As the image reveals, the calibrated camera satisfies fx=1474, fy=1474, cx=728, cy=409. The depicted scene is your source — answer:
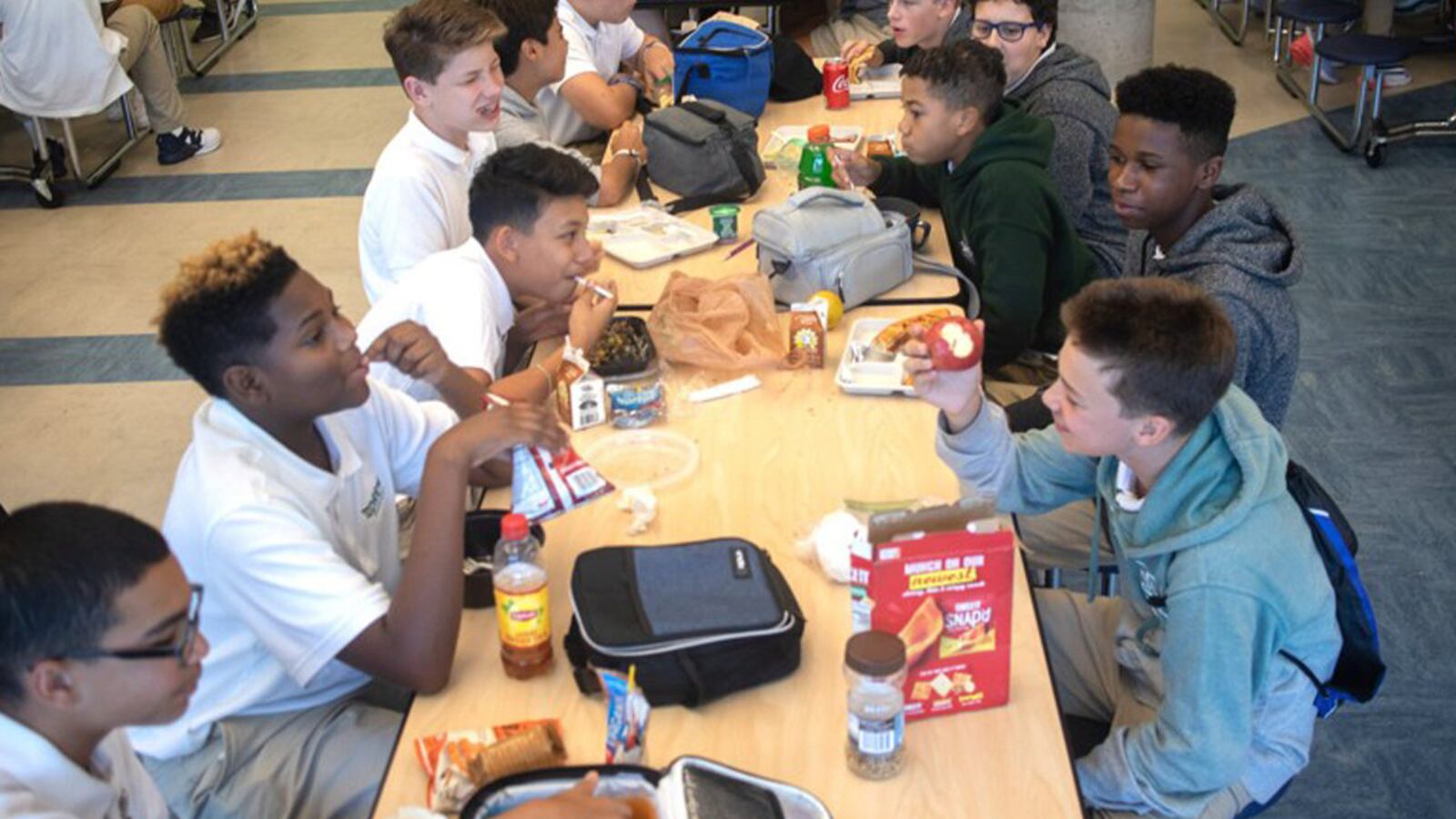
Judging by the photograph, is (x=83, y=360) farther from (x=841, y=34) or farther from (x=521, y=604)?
(x=521, y=604)

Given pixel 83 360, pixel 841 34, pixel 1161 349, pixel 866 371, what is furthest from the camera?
pixel 841 34

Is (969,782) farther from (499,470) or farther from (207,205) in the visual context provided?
(207,205)

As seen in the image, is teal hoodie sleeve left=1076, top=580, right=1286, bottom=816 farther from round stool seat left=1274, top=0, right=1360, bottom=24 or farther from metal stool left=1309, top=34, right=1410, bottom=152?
round stool seat left=1274, top=0, right=1360, bottom=24

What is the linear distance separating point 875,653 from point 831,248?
1.47 meters

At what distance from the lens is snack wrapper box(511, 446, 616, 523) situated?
2.24 m

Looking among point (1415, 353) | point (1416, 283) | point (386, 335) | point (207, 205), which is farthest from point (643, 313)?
point (207, 205)

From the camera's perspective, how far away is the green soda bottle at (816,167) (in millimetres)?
3717

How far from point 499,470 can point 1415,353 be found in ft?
10.3

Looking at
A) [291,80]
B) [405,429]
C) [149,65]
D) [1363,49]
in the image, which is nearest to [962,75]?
[405,429]


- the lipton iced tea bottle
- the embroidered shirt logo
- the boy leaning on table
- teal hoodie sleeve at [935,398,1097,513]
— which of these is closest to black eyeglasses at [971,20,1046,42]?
teal hoodie sleeve at [935,398,1097,513]

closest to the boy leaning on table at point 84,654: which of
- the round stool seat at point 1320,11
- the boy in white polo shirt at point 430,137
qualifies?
the boy in white polo shirt at point 430,137

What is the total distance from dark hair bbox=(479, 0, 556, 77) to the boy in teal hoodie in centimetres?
207

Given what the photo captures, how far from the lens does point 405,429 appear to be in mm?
2480

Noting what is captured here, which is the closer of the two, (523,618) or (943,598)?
(943,598)
